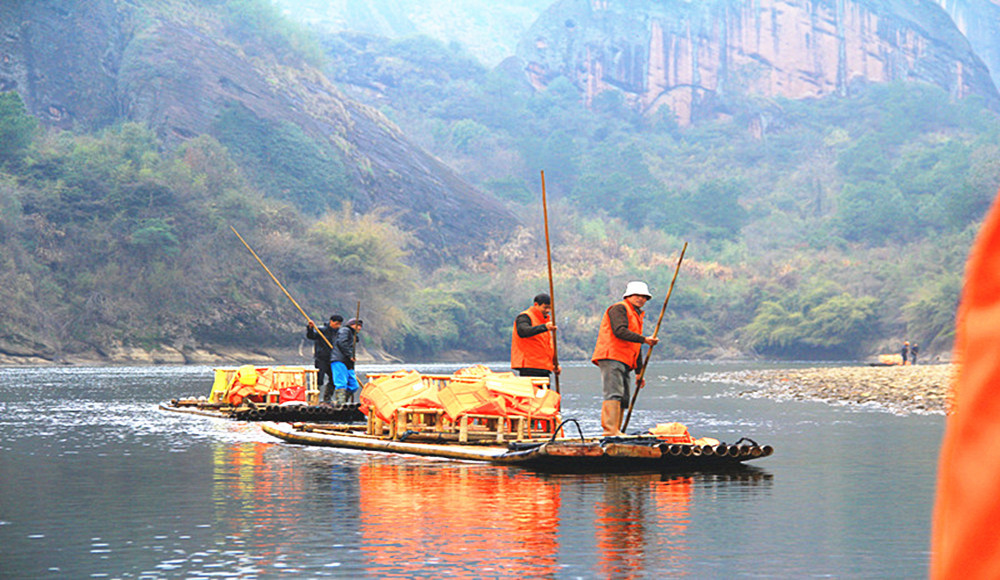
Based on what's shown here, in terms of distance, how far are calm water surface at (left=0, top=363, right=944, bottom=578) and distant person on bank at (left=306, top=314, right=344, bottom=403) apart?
268 cm

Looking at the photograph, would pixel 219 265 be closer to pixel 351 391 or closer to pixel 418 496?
pixel 351 391

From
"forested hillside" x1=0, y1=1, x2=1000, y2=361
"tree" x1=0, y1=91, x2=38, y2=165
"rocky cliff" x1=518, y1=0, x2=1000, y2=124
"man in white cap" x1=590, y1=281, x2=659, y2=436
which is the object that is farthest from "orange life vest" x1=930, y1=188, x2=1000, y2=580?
"rocky cliff" x1=518, y1=0, x2=1000, y2=124

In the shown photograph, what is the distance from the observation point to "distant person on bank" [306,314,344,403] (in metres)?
22.7

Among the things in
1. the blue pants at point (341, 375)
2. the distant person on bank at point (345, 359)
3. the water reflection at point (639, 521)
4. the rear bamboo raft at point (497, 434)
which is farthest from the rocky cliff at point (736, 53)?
the water reflection at point (639, 521)

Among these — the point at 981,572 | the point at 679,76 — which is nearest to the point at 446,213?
the point at 679,76

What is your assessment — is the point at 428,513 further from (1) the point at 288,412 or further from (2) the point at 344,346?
(1) the point at 288,412

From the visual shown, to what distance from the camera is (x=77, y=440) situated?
20016 millimetres

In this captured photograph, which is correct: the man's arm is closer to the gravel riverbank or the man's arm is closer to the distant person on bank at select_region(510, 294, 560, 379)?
the distant person on bank at select_region(510, 294, 560, 379)

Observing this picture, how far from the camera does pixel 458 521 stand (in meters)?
11.0

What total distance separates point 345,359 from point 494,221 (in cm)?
9495

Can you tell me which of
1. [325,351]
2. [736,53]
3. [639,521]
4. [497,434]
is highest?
[736,53]

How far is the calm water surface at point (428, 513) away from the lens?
8.95m

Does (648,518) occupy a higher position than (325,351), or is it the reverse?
(325,351)

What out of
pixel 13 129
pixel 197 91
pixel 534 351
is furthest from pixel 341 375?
pixel 197 91
